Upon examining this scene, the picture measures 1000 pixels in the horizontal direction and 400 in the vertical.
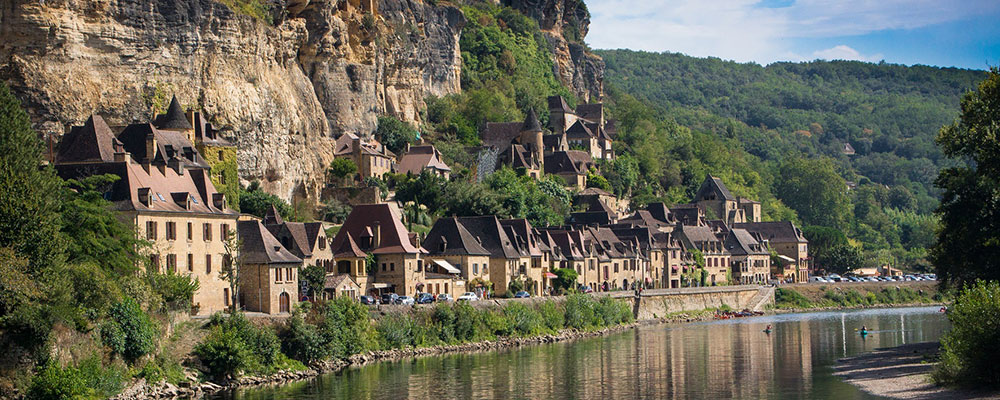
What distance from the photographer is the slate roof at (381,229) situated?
3253 inches

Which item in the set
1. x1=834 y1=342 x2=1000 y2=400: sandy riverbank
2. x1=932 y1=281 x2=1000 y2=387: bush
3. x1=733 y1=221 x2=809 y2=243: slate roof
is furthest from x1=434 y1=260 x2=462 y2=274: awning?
x1=733 y1=221 x2=809 y2=243: slate roof

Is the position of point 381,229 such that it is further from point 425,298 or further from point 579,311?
point 579,311

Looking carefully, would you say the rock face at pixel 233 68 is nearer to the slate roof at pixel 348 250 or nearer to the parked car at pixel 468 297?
the slate roof at pixel 348 250

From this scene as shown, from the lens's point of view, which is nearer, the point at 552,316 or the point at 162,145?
the point at 162,145

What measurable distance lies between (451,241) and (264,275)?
82.7 ft

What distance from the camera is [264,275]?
6725 centimetres

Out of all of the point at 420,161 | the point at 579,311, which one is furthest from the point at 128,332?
the point at 420,161

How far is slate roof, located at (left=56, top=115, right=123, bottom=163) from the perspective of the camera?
69312mm

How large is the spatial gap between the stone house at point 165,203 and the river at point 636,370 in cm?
982

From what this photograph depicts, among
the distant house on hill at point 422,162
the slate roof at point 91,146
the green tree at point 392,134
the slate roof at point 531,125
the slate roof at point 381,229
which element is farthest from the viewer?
the slate roof at point 531,125

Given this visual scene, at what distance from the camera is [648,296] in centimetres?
10431

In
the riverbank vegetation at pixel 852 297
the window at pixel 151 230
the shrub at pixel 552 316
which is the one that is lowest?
the riverbank vegetation at pixel 852 297

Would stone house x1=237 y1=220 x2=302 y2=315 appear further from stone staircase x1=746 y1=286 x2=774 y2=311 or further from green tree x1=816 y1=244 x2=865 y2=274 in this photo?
green tree x1=816 y1=244 x2=865 y2=274

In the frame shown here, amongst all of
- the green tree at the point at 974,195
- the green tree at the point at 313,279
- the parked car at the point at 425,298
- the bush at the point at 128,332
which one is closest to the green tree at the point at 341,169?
the parked car at the point at 425,298
